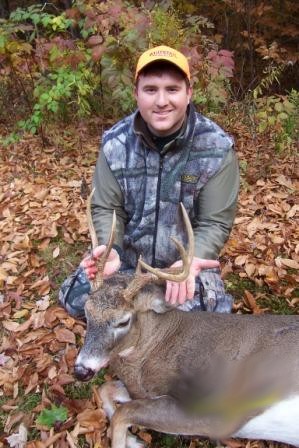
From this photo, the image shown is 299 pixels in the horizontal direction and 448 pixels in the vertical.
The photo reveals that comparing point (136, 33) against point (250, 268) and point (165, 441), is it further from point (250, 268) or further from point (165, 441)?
point (165, 441)

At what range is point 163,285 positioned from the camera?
3.11 m

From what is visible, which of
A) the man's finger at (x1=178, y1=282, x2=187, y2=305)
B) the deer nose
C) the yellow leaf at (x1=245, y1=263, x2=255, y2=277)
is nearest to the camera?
the deer nose

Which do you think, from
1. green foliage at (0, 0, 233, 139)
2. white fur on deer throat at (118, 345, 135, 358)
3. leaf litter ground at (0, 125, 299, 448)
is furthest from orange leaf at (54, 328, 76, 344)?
green foliage at (0, 0, 233, 139)

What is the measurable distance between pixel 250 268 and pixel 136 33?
2868 millimetres

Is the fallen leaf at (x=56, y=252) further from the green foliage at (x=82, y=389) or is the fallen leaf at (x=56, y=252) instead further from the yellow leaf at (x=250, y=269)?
the yellow leaf at (x=250, y=269)

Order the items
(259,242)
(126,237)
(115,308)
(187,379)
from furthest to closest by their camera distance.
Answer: (259,242) → (126,237) → (187,379) → (115,308)

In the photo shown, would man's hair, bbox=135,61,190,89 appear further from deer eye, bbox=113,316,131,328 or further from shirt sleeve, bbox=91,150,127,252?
deer eye, bbox=113,316,131,328

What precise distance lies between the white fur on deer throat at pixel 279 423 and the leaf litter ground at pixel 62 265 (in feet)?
0.65

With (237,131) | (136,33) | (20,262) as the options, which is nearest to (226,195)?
(20,262)

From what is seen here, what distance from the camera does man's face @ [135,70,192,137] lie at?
10.9 feet

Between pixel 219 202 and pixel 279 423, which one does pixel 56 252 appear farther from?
pixel 279 423

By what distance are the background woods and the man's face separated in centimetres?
168

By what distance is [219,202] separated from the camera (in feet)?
11.9

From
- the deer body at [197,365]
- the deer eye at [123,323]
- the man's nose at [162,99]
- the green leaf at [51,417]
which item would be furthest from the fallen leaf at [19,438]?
the man's nose at [162,99]
